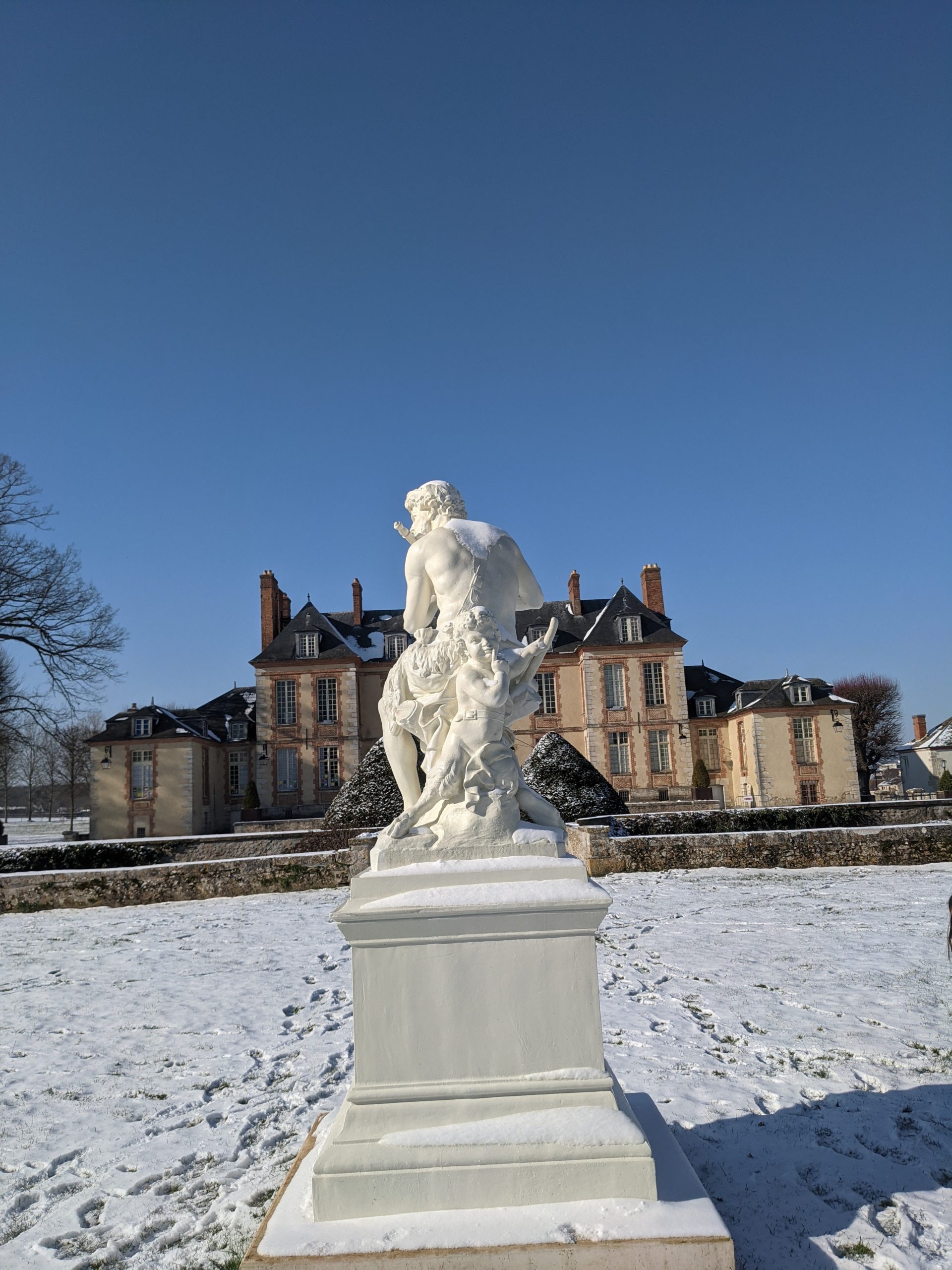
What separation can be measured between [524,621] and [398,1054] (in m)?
30.1

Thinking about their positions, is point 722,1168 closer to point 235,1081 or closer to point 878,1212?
point 878,1212

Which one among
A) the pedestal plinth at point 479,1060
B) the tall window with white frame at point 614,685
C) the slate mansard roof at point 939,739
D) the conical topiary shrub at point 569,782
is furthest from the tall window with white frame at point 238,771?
Result: the slate mansard roof at point 939,739

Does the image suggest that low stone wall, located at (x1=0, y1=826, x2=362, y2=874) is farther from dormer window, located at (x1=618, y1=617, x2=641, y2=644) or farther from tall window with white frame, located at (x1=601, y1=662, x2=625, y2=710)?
dormer window, located at (x1=618, y1=617, x2=641, y2=644)

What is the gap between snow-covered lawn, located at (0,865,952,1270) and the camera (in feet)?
8.75

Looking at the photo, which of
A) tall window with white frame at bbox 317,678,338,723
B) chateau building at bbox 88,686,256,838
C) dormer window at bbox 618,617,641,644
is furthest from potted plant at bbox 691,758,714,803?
chateau building at bbox 88,686,256,838

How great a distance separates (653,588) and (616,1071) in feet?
96.2

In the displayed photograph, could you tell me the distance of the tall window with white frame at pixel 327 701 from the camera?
99.7 ft

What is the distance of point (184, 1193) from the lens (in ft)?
9.73

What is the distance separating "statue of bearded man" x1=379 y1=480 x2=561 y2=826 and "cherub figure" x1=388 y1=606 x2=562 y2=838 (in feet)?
0.08

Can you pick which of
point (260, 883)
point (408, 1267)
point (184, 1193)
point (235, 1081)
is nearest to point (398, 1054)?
point (408, 1267)

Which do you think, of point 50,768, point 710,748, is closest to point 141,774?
point 710,748

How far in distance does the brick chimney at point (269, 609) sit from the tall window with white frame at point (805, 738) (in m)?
20.1

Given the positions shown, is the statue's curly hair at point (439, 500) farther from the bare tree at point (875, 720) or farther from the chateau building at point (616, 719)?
the bare tree at point (875, 720)

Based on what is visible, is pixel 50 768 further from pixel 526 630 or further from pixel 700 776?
pixel 700 776
